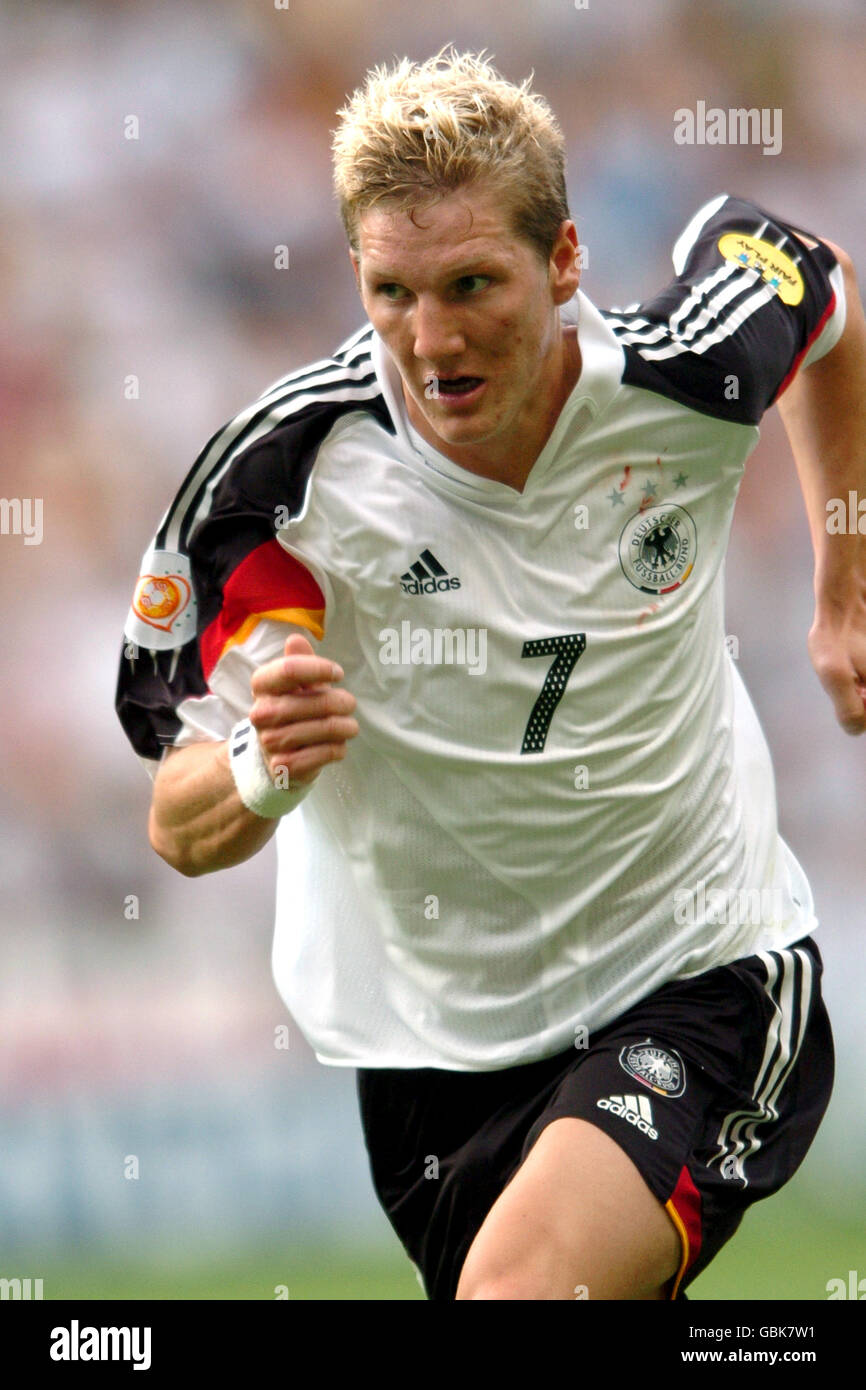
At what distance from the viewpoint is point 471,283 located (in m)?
2.17

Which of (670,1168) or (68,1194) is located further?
(68,1194)

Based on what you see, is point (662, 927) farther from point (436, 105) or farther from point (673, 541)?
point (436, 105)

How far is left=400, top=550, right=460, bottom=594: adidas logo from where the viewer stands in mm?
2283

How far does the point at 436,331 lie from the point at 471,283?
0.31ft

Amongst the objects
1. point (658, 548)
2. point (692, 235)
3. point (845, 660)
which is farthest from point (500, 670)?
point (692, 235)

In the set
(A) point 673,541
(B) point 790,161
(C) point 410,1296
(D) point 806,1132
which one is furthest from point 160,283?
(D) point 806,1132

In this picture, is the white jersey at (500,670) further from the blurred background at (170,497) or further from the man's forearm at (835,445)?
the blurred background at (170,497)

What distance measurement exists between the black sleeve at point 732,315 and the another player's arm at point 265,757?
759 millimetres

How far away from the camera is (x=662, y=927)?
2.44 m
